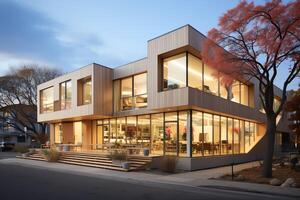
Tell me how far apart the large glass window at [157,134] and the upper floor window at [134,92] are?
1.71 metres

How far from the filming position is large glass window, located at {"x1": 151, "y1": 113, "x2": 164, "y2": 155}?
75.8ft

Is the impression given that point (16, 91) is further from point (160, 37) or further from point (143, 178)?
point (143, 178)

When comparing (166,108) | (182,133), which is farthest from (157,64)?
(182,133)

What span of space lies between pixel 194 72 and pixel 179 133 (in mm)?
4132

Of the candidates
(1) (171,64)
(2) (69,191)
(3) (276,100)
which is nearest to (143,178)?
(2) (69,191)

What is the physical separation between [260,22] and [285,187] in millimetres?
8116

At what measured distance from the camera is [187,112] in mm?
21625

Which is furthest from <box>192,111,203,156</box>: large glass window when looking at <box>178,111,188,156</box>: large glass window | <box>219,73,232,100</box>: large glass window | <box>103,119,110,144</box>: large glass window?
<box>103,119,110,144</box>: large glass window

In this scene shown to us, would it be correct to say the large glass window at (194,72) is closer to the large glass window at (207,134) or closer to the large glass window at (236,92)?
the large glass window at (207,134)

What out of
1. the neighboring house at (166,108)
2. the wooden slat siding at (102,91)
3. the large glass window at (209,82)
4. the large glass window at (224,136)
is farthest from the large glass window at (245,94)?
the wooden slat siding at (102,91)

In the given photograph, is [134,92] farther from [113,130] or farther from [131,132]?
[113,130]

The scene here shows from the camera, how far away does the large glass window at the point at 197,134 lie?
21703mm

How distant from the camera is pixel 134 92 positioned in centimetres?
2616

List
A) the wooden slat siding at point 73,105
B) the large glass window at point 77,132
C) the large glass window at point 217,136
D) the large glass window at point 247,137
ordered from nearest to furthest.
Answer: the large glass window at point 217,136 < the wooden slat siding at point 73,105 < the large glass window at point 247,137 < the large glass window at point 77,132
